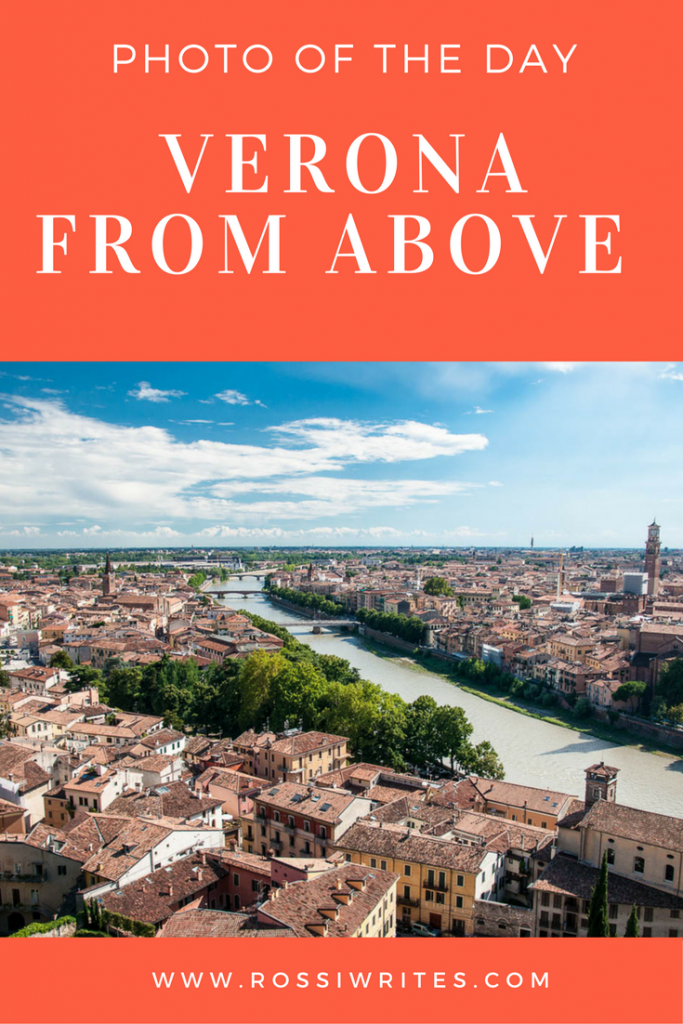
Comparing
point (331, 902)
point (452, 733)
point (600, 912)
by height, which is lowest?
point (452, 733)

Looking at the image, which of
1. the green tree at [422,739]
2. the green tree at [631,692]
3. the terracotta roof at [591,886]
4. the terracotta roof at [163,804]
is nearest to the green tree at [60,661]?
the green tree at [422,739]

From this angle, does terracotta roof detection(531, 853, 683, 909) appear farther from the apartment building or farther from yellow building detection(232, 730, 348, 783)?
yellow building detection(232, 730, 348, 783)

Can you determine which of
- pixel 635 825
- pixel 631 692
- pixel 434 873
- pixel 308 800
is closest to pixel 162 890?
pixel 308 800

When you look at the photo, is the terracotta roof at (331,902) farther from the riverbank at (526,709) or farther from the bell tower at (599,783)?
the riverbank at (526,709)

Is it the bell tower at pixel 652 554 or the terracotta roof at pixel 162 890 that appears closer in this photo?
the terracotta roof at pixel 162 890

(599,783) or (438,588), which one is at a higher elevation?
(599,783)

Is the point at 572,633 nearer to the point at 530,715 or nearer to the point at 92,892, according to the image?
the point at 530,715

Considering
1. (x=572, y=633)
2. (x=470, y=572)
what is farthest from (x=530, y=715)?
(x=470, y=572)

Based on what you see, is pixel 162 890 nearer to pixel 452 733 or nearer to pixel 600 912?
pixel 600 912
